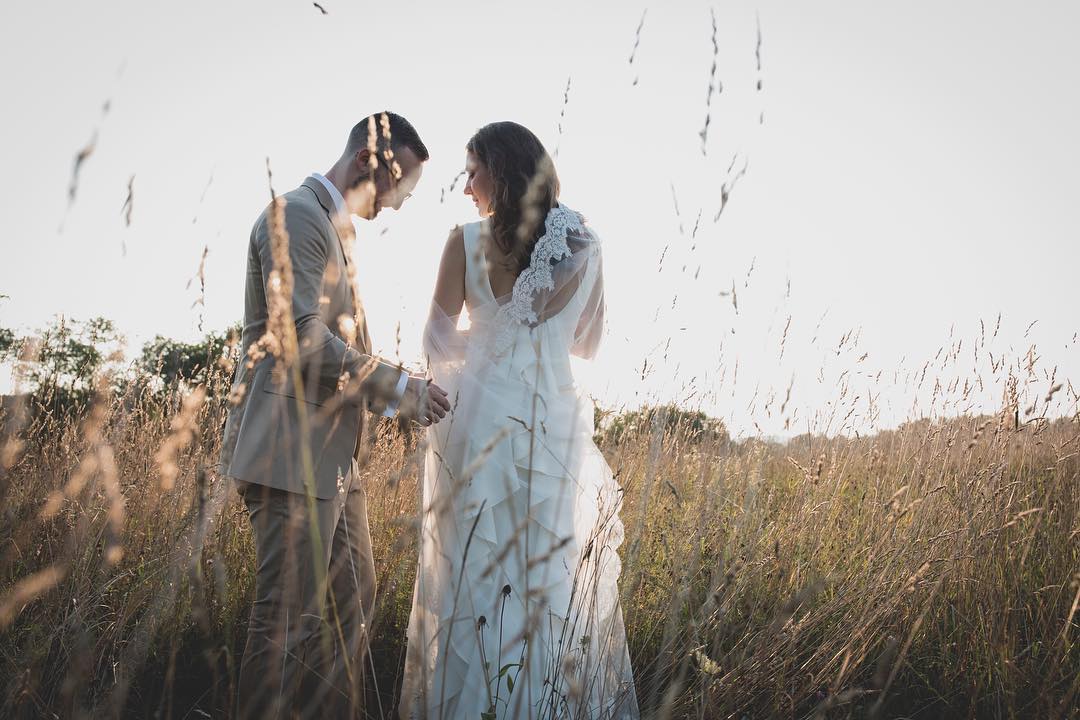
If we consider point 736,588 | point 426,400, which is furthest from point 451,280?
point 736,588

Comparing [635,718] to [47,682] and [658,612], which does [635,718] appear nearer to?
[658,612]

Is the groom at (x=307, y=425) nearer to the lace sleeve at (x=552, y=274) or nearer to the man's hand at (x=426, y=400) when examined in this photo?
the man's hand at (x=426, y=400)

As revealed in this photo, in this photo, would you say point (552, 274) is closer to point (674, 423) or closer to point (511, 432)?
point (511, 432)

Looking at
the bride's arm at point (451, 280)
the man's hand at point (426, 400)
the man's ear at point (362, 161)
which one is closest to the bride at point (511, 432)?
the bride's arm at point (451, 280)

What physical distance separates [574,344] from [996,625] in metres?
1.71

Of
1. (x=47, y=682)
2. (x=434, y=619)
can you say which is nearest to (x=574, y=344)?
(x=434, y=619)

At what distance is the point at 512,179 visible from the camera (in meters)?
2.54

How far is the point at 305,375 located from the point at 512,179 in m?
1.08

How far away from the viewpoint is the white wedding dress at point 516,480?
2055mm

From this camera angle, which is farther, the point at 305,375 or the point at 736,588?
the point at 305,375

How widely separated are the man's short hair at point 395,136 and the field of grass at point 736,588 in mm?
1086

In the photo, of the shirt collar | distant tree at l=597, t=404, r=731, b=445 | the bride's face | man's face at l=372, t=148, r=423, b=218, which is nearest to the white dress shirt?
the shirt collar

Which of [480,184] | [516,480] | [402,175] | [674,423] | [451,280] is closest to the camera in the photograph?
[516,480]

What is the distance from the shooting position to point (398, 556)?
278cm
